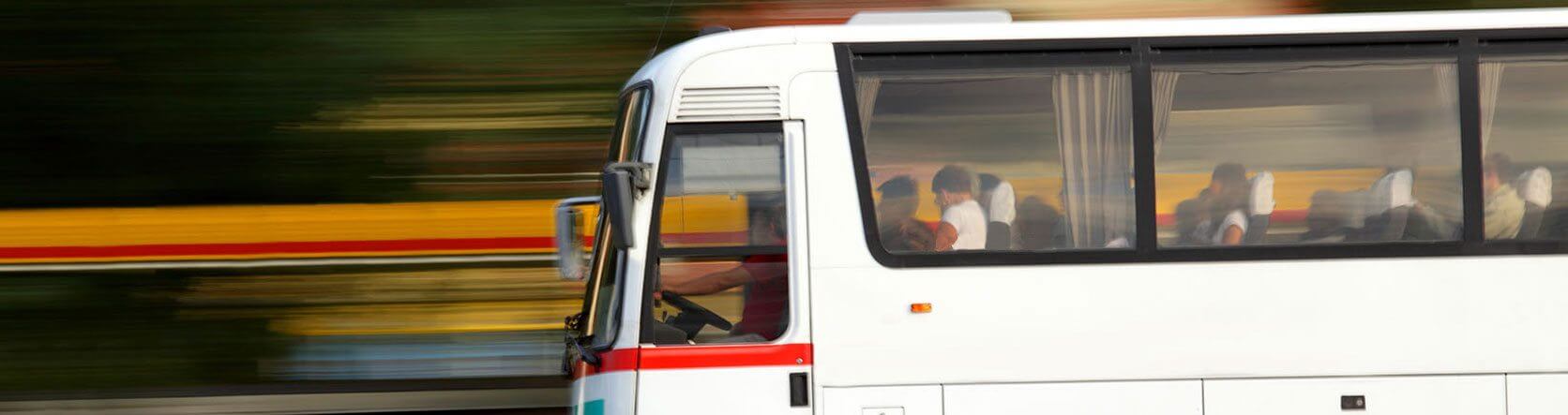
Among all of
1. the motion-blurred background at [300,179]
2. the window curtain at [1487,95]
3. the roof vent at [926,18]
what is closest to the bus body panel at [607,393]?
the roof vent at [926,18]

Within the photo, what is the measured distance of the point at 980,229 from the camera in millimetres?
5203

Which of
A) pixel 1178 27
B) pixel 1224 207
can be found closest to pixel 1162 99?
pixel 1178 27

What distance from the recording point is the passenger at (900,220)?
17.0 ft

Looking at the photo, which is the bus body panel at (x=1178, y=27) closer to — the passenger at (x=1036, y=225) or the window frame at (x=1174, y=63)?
the window frame at (x=1174, y=63)

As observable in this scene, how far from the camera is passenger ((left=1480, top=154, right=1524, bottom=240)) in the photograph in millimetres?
5316

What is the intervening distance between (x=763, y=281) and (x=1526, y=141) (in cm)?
275

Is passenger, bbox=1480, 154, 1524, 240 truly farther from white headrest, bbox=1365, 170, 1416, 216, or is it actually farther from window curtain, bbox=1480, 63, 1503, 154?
white headrest, bbox=1365, 170, 1416, 216

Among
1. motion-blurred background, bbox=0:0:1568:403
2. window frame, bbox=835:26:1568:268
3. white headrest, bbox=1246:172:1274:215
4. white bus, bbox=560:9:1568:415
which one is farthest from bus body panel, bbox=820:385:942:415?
motion-blurred background, bbox=0:0:1568:403

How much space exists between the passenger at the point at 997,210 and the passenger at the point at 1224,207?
0.66 m

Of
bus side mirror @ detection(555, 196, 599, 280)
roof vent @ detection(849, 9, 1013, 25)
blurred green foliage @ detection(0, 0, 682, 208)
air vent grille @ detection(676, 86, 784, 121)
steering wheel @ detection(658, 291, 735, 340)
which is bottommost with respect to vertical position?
steering wheel @ detection(658, 291, 735, 340)

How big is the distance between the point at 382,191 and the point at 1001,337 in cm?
506

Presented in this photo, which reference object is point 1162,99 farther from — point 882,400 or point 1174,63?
point 882,400

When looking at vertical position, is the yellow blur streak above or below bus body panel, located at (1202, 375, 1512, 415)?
above

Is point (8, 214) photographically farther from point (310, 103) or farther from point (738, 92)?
point (738, 92)
